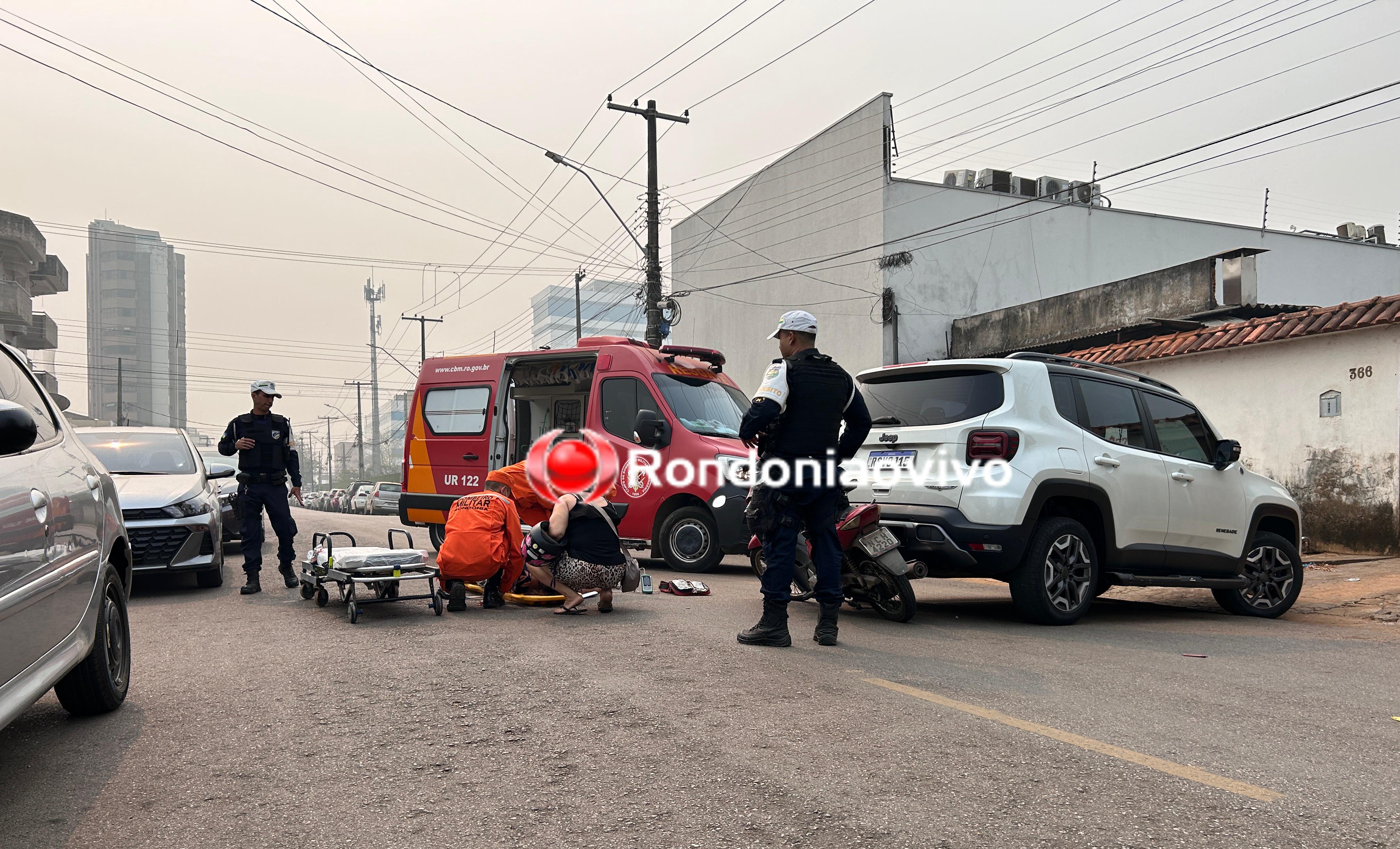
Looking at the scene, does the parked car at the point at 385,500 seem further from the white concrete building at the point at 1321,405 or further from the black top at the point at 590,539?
the black top at the point at 590,539

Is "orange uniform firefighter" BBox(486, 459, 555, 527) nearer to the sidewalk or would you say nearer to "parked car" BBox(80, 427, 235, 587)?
"parked car" BBox(80, 427, 235, 587)

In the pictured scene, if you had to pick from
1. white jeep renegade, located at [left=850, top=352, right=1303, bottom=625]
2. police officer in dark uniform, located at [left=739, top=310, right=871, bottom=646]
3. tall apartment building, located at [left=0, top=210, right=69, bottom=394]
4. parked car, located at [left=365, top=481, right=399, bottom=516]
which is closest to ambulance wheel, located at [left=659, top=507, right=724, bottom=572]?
white jeep renegade, located at [left=850, top=352, right=1303, bottom=625]

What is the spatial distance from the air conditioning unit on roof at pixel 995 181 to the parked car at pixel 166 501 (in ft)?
78.0

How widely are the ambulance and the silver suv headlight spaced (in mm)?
3709

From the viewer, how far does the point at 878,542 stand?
6.74m

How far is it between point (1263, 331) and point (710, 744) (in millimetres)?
13170

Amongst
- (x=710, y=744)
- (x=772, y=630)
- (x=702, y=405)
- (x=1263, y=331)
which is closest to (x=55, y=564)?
(x=710, y=744)

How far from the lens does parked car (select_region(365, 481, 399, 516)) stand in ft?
141

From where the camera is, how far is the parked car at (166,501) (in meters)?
8.94

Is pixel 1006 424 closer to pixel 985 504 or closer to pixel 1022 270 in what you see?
pixel 985 504

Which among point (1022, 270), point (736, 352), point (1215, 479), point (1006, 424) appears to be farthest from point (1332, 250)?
point (1006, 424)

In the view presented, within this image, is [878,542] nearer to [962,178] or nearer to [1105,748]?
[1105,748]

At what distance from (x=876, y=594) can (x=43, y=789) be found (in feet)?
16.9

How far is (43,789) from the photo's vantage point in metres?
3.42
